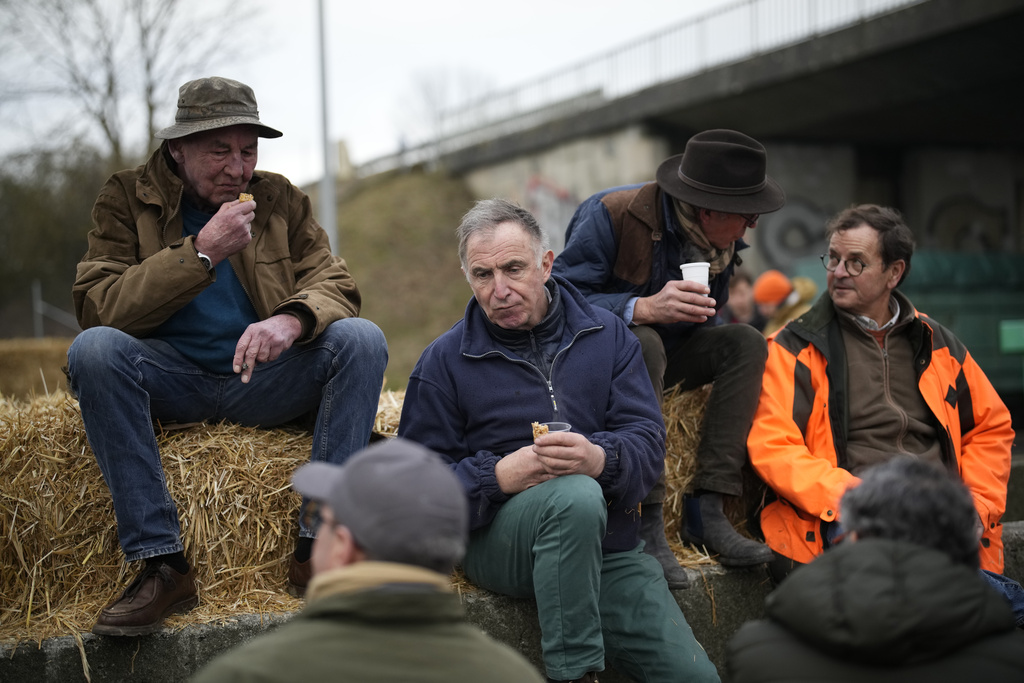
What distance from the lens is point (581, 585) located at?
295cm

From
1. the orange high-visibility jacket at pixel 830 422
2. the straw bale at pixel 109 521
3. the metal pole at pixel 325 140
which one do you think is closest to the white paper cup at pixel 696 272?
the orange high-visibility jacket at pixel 830 422

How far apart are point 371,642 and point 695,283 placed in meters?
2.71

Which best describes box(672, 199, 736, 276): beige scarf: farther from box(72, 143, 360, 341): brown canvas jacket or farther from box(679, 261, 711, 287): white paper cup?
box(72, 143, 360, 341): brown canvas jacket

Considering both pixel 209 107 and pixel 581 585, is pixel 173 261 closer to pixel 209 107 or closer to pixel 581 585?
pixel 209 107

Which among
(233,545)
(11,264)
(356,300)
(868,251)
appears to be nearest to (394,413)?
(356,300)

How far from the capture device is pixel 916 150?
19.4 meters

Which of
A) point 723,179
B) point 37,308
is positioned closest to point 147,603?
point 723,179

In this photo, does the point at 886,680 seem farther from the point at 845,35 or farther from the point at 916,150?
the point at 916,150

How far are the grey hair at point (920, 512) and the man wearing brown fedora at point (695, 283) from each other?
201 cm

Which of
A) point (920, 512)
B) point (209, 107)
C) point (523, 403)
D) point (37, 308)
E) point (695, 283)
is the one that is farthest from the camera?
point (37, 308)

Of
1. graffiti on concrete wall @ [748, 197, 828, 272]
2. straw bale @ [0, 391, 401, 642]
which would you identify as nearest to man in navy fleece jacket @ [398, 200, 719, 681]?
straw bale @ [0, 391, 401, 642]

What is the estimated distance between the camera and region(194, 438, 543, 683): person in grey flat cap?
60.6 inches

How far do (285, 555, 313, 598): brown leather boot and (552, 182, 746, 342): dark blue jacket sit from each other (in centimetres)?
179

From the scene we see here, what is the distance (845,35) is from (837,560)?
574 inches
